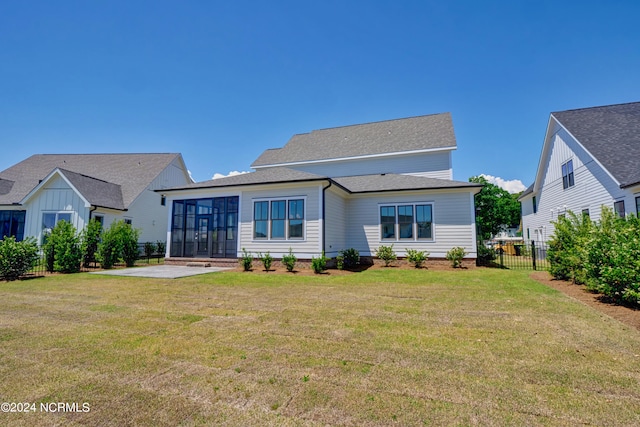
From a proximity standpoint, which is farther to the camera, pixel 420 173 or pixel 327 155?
pixel 327 155

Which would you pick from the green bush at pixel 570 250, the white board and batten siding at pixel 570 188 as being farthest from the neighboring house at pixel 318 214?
the white board and batten siding at pixel 570 188

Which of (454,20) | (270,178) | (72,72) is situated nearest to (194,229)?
(270,178)

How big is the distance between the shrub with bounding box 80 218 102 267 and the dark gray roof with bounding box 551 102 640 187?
71.7 feet

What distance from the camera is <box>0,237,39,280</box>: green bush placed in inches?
393

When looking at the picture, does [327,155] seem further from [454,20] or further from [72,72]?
[72,72]

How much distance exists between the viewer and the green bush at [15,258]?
32.8ft

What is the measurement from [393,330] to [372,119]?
20.8 m

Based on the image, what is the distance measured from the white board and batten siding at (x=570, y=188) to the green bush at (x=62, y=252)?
17615mm

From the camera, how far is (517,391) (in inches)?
107

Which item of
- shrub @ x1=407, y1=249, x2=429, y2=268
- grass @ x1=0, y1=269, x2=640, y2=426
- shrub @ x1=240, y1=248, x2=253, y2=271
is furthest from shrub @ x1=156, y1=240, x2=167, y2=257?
shrub @ x1=407, y1=249, x2=429, y2=268

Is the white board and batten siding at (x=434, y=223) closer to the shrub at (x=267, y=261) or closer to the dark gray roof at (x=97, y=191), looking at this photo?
the shrub at (x=267, y=261)

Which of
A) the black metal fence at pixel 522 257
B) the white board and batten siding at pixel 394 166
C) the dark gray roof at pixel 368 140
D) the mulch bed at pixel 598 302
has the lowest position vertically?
the mulch bed at pixel 598 302

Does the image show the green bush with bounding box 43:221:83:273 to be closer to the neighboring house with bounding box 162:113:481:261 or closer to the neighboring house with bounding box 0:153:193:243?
the neighboring house with bounding box 162:113:481:261

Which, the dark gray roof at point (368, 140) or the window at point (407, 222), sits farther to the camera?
the dark gray roof at point (368, 140)
